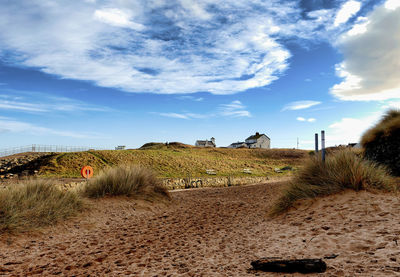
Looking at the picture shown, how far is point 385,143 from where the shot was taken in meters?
13.2

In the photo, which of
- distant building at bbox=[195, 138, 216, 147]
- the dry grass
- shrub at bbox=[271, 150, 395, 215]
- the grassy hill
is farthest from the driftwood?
distant building at bbox=[195, 138, 216, 147]

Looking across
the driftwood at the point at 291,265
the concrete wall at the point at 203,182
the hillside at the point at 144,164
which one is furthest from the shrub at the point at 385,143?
the concrete wall at the point at 203,182

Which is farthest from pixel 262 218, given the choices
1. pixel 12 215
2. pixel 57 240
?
pixel 12 215

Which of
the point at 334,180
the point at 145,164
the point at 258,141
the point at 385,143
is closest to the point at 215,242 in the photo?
the point at 334,180

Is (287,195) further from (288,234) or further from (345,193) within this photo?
(288,234)

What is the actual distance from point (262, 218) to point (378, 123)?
1194 centimetres

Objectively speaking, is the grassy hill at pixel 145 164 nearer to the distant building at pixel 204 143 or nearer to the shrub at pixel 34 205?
the shrub at pixel 34 205

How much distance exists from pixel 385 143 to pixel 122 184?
491 inches

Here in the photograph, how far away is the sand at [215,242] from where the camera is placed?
171 inches

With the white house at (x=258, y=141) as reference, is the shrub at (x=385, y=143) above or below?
below

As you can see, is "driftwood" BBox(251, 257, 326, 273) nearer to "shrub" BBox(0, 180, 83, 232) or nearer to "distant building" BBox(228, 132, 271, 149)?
"shrub" BBox(0, 180, 83, 232)

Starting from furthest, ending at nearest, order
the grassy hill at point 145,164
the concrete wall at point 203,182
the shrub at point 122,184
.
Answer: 1. the grassy hill at point 145,164
2. the concrete wall at point 203,182
3. the shrub at point 122,184

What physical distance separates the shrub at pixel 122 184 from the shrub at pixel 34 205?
1.51 meters

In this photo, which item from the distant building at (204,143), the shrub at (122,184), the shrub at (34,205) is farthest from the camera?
the distant building at (204,143)
